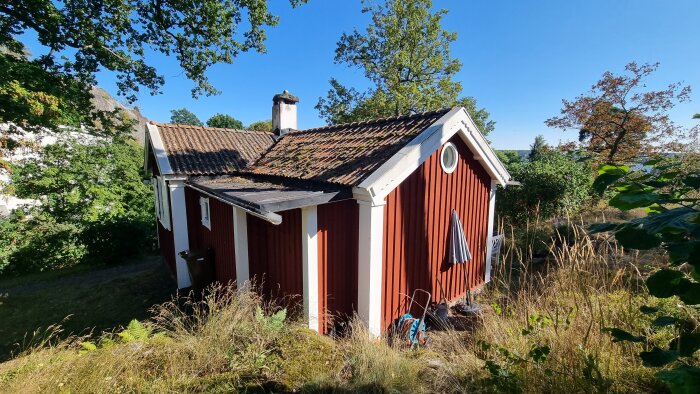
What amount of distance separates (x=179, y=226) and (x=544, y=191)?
12.9 metres

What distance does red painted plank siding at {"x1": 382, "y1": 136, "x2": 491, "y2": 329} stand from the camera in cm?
536

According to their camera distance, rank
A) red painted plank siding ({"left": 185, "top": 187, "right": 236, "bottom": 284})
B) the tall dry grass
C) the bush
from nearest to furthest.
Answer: the tall dry grass → red painted plank siding ({"left": 185, "top": 187, "right": 236, "bottom": 284}) → the bush

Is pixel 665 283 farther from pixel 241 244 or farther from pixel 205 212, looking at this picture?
pixel 205 212

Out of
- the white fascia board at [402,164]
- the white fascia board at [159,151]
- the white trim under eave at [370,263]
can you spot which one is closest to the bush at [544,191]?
the white fascia board at [402,164]

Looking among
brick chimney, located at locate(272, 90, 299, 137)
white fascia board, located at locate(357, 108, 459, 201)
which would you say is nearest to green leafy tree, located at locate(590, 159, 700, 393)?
white fascia board, located at locate(357, 108, 459, 201)

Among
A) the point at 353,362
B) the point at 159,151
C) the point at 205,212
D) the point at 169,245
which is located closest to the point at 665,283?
the point at 353,362

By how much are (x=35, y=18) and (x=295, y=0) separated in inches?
299

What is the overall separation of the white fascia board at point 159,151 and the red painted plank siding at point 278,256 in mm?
3316

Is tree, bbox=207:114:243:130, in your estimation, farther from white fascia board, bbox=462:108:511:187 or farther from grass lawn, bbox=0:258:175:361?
white fascia board, bbox=462:108:511:187

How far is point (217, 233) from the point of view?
7.11 m

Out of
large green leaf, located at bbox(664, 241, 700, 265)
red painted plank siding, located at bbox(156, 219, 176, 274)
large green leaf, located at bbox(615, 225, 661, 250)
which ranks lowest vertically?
red painted plank siding, located at bbox(156, 219, 176, 274)

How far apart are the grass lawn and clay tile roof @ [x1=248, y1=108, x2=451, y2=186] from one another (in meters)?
4.69

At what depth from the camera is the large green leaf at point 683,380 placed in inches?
47.1

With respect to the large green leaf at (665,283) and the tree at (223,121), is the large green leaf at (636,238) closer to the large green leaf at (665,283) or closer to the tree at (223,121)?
the large green leaf at (665,283)
